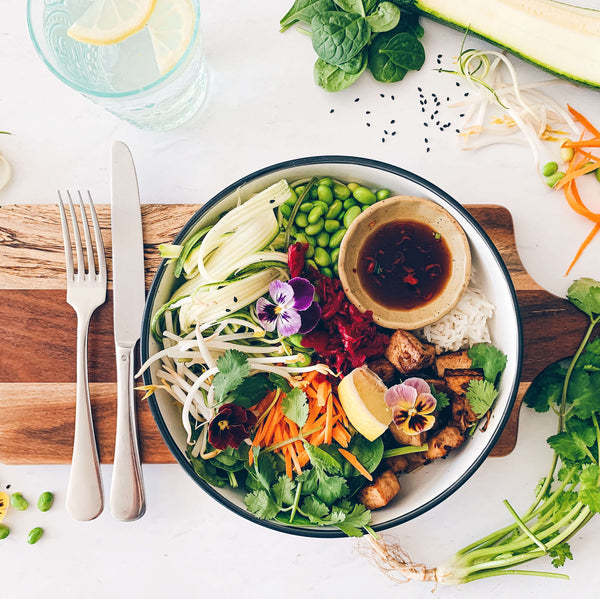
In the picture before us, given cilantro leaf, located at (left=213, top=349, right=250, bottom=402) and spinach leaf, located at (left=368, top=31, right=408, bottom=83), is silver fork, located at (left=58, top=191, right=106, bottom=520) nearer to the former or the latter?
cilantro leaf, located at (left=213, top=349, right=250, bottom=402)

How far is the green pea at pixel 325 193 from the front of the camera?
206cm

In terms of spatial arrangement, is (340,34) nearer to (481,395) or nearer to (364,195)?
(364,195)

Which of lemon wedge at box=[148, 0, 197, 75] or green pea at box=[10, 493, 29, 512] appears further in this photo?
green pea at box=[10, 493, 29, 512]

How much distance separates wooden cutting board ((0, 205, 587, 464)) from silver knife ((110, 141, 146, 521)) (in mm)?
75

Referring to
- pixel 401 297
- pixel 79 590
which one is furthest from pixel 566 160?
pixel 79 590

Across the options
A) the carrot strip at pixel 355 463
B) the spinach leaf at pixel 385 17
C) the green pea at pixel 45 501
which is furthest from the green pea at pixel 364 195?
the green pea at pixel 45 501

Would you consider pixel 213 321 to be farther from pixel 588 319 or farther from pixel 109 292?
pixel 588 319

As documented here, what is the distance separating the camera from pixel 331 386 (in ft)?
6.55

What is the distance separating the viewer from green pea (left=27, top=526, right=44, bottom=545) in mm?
2311

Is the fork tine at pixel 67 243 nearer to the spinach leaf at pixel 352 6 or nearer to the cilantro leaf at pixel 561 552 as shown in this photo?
the spinach leaf at pixel 352 6

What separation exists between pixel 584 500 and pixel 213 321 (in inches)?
62.4

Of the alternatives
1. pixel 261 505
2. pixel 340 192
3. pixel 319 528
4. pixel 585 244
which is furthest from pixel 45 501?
pixel 585 244

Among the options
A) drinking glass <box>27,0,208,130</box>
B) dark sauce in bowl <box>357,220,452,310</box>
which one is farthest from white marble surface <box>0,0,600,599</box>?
dark sauce in bowl <box>357,220,452,310</box>

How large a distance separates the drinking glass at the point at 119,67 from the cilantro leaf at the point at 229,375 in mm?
1136
